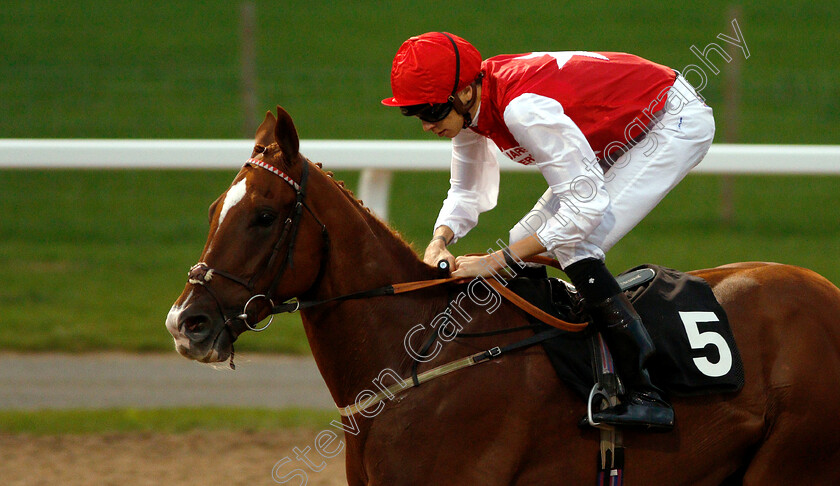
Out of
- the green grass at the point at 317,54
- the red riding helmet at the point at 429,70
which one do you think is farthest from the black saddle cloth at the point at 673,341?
the green grass at the point at 317,54

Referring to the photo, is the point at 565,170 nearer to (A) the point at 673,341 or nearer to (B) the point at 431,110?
(B) the point at 431,110

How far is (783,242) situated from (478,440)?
678 centimetres

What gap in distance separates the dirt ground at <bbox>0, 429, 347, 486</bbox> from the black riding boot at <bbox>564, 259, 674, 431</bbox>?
195 cm

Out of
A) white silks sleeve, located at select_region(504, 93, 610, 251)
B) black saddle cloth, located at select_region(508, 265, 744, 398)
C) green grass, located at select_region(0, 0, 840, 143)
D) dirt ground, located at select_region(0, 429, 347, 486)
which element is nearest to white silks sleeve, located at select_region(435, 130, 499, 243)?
black saddle cloth, located at select_region(508, 265, 744, 398)

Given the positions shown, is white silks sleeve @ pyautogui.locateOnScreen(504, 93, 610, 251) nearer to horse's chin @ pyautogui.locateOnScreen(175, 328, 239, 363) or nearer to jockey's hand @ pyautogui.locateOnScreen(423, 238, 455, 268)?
jockey's hand @ pyautogui.locateOnScreen(423, 238, 455, 268)

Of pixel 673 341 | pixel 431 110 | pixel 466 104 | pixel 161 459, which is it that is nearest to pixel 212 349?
pixel 431 110

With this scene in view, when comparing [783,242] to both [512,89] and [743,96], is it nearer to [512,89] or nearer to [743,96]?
[743,96]

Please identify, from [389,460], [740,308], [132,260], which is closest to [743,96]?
[132,260]

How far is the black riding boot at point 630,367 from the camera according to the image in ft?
9.46

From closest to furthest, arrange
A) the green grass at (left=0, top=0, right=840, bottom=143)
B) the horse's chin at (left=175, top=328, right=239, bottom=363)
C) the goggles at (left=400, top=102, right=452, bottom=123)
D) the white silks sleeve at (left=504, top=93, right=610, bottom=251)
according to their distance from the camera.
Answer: the horse's chin at (left=175, top=328, right=239, bottom=363)
the white silks sleeve at (left=504, top=93, right=610, bottom=251)
the goggles at (left=400, top=102, right=452, bottom=123)
the green grass at (left=0, top=0, right=840, bottom=143)

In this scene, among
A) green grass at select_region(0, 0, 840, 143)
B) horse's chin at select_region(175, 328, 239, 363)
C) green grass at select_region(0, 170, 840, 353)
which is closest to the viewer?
horse's chin at select_region(175, 328, 239, 363)

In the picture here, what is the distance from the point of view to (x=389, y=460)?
2820 mm

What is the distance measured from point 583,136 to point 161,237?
658 centimetres

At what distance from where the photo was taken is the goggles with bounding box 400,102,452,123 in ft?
9.73
